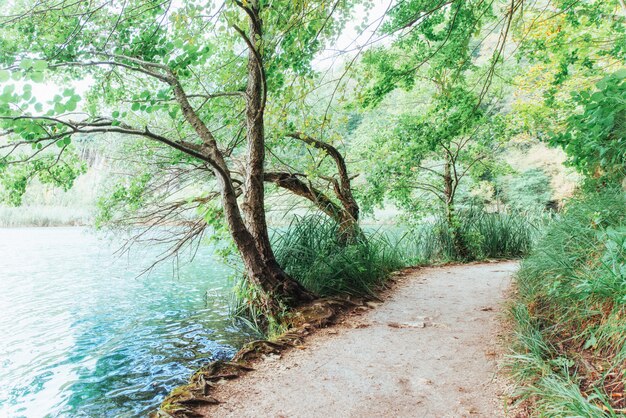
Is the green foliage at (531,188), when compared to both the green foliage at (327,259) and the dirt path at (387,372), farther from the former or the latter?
the dirt path at (387,372)

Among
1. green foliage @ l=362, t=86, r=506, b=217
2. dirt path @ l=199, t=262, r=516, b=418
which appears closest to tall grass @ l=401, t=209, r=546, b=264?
green foliage @ l=362, t=86, r=506, b=217

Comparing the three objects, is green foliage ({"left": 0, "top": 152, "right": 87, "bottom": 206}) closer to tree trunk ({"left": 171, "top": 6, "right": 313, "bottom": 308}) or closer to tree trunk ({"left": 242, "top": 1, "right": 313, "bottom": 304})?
tree trunk ({"left": 171, "top": 6, "right": 313, "bottom": 308})

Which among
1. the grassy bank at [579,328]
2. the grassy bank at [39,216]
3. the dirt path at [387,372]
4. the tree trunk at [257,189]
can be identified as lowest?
the dirt path at [387,372]

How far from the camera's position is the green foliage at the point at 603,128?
277 centimetres

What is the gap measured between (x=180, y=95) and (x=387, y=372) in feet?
12.0

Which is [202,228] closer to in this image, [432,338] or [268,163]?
[268,163]

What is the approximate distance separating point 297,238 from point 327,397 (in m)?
3.02

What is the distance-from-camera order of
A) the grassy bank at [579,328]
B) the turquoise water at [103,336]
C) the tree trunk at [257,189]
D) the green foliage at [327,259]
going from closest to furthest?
the grassy bank at [579,328] < the turquoise water at [103,336] < the tree trunk at [257,189] < the green foliage at [327,259]

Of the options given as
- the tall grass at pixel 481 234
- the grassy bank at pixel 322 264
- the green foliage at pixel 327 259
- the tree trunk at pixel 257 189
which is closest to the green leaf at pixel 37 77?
the tree trunk at pixel 257 189

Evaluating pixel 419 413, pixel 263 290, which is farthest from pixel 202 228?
pixel 419 413

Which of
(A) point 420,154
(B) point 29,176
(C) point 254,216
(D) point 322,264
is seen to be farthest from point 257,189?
(A) point 420,154

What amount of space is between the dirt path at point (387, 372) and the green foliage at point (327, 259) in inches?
25.7

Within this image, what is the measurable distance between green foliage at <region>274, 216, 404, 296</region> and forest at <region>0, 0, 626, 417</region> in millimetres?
27

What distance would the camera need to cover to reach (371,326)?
3662 mm
